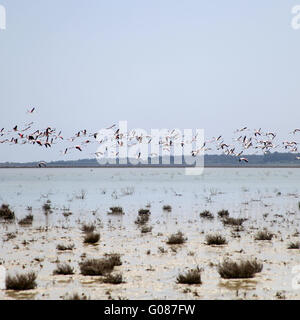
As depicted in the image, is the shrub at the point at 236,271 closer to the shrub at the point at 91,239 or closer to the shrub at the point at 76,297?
the shrub at the point at 76,297

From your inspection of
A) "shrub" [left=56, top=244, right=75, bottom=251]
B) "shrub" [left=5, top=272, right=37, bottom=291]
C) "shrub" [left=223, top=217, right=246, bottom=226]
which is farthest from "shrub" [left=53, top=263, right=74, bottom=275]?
"shrub" [left=223, top=217, right=246, bottom=226]

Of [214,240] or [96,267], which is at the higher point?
[96,267]

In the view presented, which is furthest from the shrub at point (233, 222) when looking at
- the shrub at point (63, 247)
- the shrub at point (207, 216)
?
the shrub at point (63, 247)

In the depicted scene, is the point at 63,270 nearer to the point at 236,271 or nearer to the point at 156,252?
the point at 156,252

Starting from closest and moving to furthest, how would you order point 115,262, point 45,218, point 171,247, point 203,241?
1. point 115,262
2. point 171,247
3. point 203,241
4. point 45,218

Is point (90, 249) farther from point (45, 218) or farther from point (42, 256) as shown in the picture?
point (45, 218)

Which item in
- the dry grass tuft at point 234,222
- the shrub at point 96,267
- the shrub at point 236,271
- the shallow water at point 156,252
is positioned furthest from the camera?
the dry grass tuft at point 234,222

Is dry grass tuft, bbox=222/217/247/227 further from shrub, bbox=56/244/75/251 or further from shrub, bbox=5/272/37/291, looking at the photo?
shrub, bbox=5/272/37/291

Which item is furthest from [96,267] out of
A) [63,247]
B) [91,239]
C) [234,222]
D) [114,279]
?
[234,222]

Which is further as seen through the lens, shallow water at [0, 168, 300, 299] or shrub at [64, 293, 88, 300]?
shallow water at [0, 168, 300, 299]

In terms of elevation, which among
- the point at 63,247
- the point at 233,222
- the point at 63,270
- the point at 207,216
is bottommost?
the point at 207,216

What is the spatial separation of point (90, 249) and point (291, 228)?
8.74 meters
